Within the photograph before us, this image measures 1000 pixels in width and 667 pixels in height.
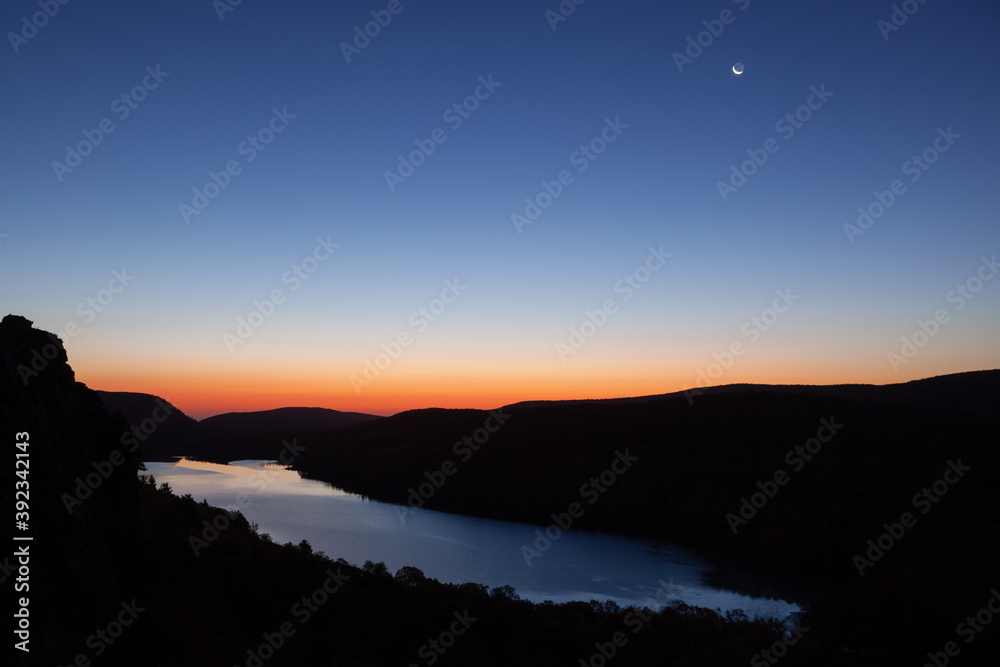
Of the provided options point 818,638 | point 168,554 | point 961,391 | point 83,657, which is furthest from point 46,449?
point 961,391

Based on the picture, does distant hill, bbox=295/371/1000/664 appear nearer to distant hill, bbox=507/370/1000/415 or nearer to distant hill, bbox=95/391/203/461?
distant hill, bbox=507/370/1000/415

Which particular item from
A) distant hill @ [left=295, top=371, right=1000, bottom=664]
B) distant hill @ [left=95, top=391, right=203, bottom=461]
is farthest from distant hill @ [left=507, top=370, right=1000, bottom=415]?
distant hill @ [left=95, top=391, right=203, bottom=461]

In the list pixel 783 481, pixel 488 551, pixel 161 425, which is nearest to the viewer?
pixel 488 551

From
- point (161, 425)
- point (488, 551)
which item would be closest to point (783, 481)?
point (488, 551)

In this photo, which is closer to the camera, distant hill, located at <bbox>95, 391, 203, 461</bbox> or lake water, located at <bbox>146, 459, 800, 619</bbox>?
lake water, located at <bbox>146, 459, 800, 619</bbox>

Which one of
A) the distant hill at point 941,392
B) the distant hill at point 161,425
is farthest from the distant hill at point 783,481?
the distant hill at point 161,425

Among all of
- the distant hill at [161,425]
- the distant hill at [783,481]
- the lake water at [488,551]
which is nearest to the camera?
the distant hill at [783,481]

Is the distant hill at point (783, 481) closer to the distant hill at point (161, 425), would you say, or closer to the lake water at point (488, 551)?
the lake water at point (488, 551)

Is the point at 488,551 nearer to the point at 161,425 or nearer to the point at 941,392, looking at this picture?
the point at 941,392

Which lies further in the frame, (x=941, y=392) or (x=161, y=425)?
(x=161, y=425)

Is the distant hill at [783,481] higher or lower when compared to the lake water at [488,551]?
higher
